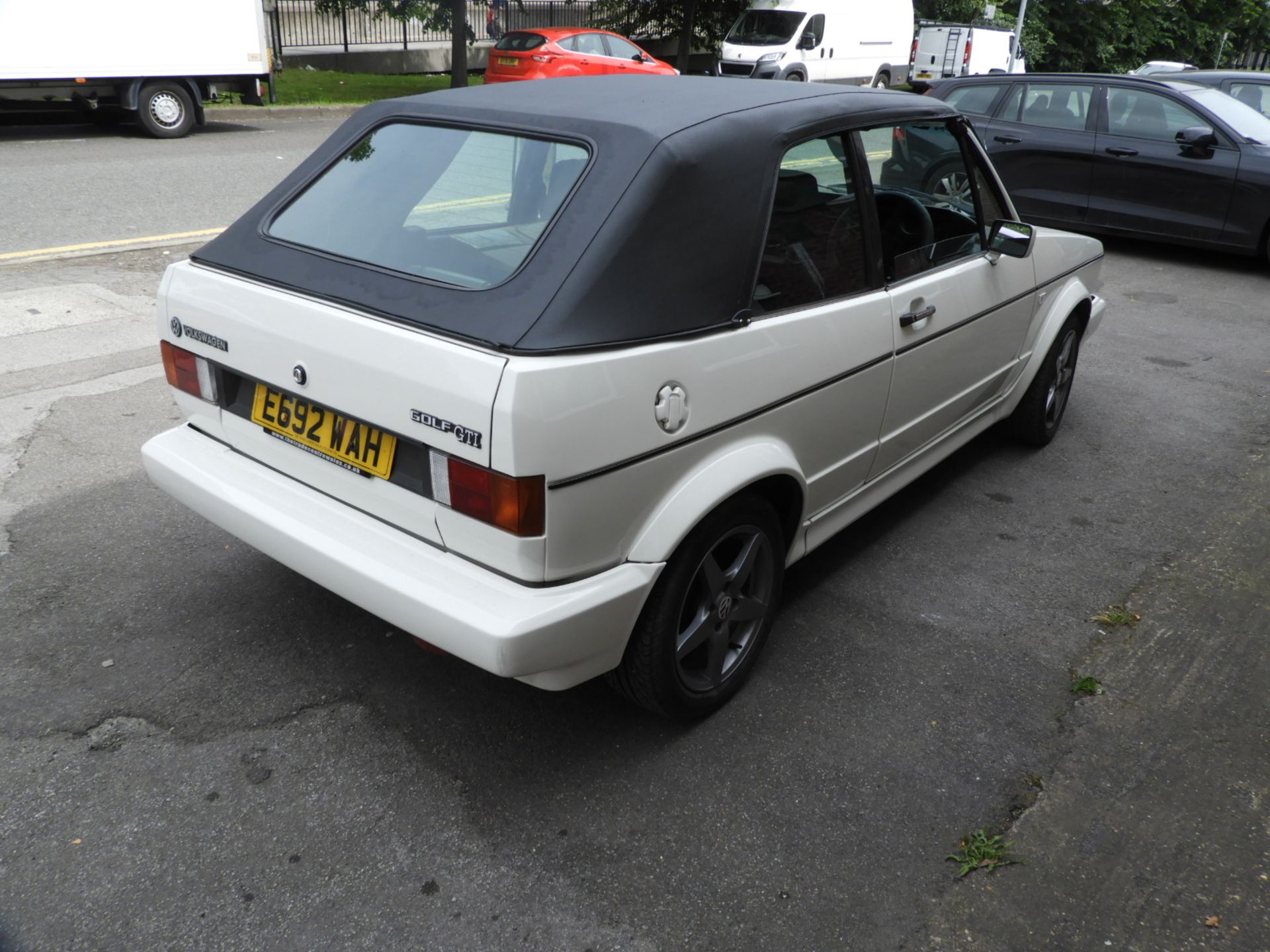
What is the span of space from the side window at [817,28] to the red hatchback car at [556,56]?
6.54m

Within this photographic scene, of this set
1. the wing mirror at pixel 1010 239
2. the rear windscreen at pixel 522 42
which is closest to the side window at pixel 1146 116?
the wing mirror at pixel 1010 239

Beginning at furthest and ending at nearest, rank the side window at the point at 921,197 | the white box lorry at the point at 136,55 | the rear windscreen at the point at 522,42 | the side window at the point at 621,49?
the side window at the point at 621,49, the rear windscreen at the point at 522,42, the white box lorry at the point at 136,55, the side window at the point at 921,197

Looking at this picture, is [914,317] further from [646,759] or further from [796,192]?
[646,759]

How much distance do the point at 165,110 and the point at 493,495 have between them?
547 inches

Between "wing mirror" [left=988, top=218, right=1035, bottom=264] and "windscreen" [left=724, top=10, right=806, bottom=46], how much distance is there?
22.8 m

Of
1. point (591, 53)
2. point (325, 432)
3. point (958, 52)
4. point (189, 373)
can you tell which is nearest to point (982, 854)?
point (325, 432)

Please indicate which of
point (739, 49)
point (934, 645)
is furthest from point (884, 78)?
point (934, 645)

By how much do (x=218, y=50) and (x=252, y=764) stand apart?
46.0ft

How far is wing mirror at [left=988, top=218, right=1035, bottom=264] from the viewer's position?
399 cm

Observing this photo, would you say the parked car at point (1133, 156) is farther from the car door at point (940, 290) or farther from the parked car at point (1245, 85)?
the car door at point (940, 290)

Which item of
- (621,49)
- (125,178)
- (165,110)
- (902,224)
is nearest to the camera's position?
(902,224)

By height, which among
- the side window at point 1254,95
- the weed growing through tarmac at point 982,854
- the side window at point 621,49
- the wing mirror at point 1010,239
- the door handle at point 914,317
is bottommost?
the weed growing through tarmac at point 982,854

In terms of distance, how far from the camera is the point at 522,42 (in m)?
19.5

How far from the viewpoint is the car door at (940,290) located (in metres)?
3.60
